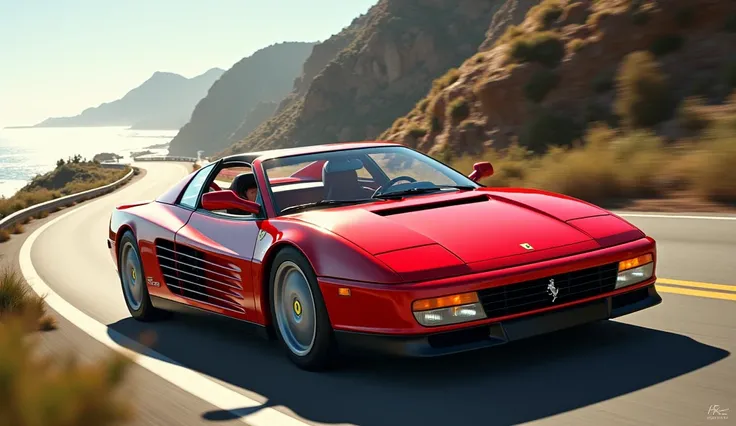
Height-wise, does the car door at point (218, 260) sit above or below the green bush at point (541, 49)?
below

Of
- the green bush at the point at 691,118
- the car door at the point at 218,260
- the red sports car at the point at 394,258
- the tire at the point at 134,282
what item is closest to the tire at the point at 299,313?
the red sports car at the point at 394,258

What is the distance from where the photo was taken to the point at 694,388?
409cm

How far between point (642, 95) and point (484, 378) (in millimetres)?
17752

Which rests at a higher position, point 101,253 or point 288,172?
point 288,172

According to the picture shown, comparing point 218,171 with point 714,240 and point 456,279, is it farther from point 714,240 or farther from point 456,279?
point 714,240

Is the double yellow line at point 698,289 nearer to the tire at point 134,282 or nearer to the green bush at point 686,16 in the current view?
the tire at point 134,282

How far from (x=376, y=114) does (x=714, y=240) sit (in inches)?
3072

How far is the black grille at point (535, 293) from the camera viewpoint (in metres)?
4.48

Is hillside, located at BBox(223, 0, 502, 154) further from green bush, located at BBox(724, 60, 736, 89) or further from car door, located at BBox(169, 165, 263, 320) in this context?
car door, located at BBox(169, 165, 263, 320)

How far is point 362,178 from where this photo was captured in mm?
6414

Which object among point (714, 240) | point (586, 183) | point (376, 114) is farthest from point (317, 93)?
point (714, 240)

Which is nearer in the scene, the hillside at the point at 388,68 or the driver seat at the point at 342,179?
the driver seat at the point at 342,179

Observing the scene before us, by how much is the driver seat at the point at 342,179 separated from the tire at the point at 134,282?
6.42 feet

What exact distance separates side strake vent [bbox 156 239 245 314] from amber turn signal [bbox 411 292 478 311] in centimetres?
157
